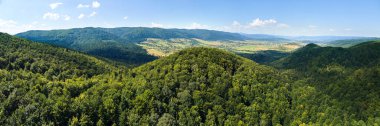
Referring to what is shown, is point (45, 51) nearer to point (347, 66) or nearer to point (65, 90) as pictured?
point (65, 90)

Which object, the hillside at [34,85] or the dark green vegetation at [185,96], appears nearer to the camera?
the hillside at [34,85]

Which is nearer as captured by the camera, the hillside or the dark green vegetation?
the hillside

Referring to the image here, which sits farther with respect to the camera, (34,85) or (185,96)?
(185,96)

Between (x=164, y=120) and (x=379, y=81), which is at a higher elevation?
(x=379, y=81)

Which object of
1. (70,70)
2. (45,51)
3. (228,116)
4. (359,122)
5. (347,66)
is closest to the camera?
(359,122)

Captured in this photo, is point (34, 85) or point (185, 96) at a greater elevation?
point (34, 85)

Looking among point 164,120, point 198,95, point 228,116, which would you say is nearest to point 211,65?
point 198,95

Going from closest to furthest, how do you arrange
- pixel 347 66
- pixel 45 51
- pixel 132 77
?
pixel 132 77 → pixel 347 66 → pixel 45 51

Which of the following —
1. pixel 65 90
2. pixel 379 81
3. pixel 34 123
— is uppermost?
pixel 379 81
